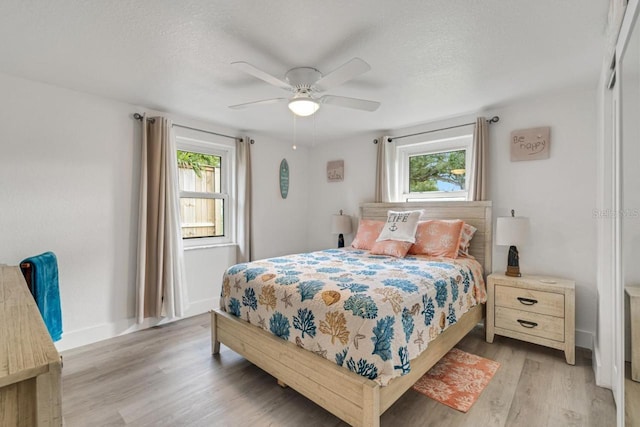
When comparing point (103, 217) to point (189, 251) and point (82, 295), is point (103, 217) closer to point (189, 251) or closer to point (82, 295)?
point (82, 295)

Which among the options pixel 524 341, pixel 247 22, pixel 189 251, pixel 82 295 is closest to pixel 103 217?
pixel 82 295

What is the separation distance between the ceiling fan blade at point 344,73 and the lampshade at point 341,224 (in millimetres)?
2276

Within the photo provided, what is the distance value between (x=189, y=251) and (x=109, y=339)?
43.7 inches

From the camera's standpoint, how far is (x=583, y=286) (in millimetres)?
2631

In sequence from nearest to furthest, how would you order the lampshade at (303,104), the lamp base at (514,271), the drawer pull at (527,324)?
the lampshade at (303,104)
the drawer pull at (527,324)
the lamp base at (514,271)

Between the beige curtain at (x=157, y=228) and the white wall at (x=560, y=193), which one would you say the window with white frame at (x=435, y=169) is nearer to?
the white wall at (x=560, y=193)

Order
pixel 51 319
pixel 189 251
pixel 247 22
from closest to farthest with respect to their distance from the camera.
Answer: pixel 247 22 < pixel 51 319 < pixel 189 251

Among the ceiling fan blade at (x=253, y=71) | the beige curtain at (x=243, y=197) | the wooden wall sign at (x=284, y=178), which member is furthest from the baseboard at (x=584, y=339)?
the wooden wall sign at (x=284, y=178)

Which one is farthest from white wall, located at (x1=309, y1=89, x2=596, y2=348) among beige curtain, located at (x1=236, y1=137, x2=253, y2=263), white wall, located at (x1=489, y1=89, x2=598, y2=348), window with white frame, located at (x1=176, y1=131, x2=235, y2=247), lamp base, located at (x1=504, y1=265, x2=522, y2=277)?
window with white frame, located at (x1=176, y1=131, x2=235, y2=247)

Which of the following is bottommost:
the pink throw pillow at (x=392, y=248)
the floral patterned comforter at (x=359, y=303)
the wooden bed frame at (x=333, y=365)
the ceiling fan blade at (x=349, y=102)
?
the wooden bed frame at (x=333, y=365)

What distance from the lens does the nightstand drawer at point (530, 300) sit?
7.92ft

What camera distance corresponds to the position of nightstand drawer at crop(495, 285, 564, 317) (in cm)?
241

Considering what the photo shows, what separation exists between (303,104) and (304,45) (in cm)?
38

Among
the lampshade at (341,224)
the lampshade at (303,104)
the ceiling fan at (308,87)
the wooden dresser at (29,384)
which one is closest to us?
the wooden dresser at (29,384)
